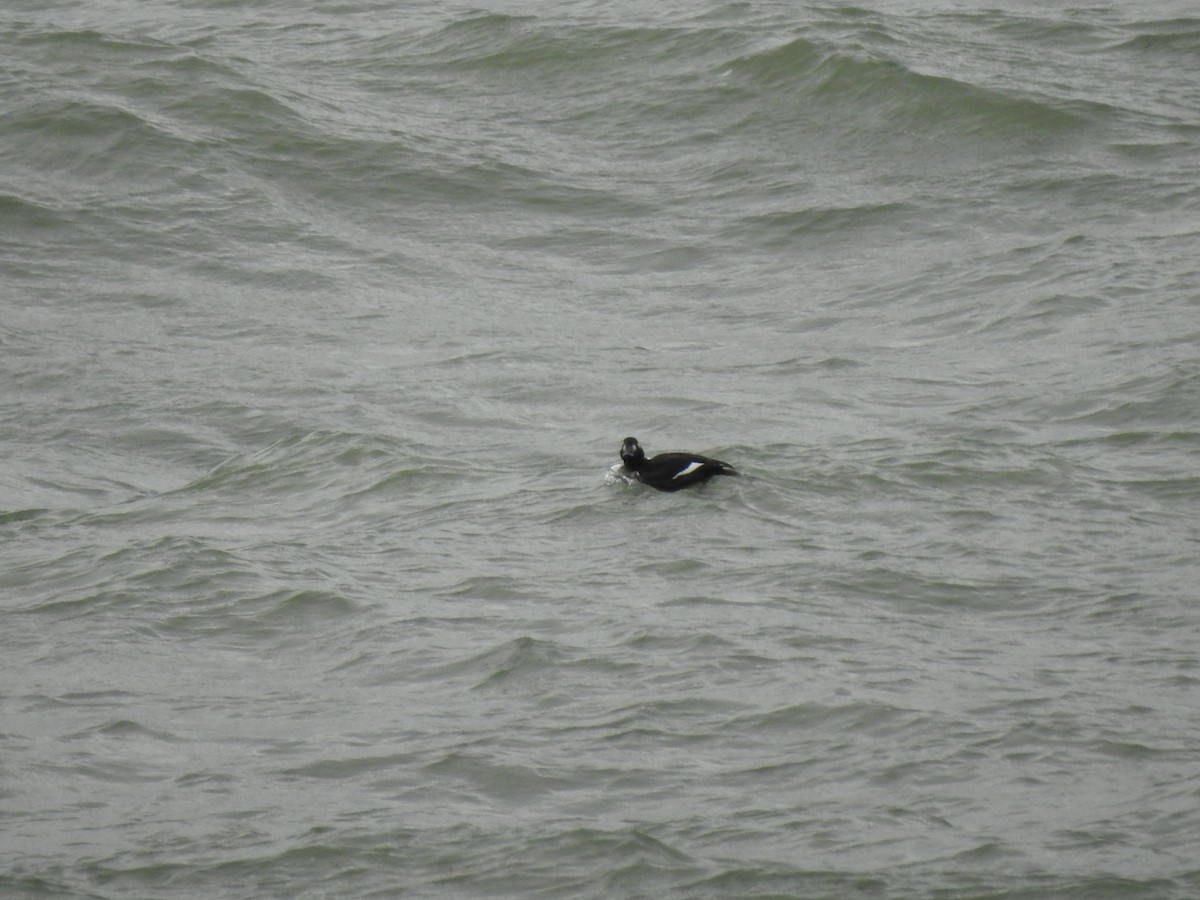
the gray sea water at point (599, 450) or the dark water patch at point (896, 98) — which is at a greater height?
the dark water patch at point (896, 98)

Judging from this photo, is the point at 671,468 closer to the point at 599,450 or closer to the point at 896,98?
the point at 599,450

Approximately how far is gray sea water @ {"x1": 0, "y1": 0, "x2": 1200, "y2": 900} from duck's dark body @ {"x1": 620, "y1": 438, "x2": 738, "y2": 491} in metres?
0.12

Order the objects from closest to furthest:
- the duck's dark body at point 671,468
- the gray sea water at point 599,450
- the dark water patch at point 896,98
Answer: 1. the gray sea water at point 599,450
2. the duck's dark body at point 671,468
3. the dark water patch at point 896,98

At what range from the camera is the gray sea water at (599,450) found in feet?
20.4

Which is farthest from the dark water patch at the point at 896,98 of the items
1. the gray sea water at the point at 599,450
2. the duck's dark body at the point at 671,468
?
the duck's dark body at the point at 671,468

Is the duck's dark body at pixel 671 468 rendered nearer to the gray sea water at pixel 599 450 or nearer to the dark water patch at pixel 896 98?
the gray sea water at pixel 599 450

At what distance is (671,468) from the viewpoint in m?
9.41

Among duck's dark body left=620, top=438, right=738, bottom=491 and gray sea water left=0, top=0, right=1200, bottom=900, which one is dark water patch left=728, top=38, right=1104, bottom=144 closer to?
gray sea water left=0, top=0, right=1200, bottom=900

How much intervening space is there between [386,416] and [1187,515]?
4.91 meters

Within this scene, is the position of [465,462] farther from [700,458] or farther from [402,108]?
[402,108]

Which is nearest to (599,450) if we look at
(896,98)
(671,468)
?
(671,468)

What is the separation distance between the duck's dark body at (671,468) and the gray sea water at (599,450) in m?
0.12

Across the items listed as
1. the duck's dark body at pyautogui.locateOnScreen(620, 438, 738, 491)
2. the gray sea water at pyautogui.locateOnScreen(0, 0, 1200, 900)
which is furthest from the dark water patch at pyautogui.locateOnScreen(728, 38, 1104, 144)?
the duck's dark body at pyautogui.locateOnScreen(620, 438, 738, 491)

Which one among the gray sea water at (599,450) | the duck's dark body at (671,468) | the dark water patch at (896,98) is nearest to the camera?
the gray sea water at (599,450)
